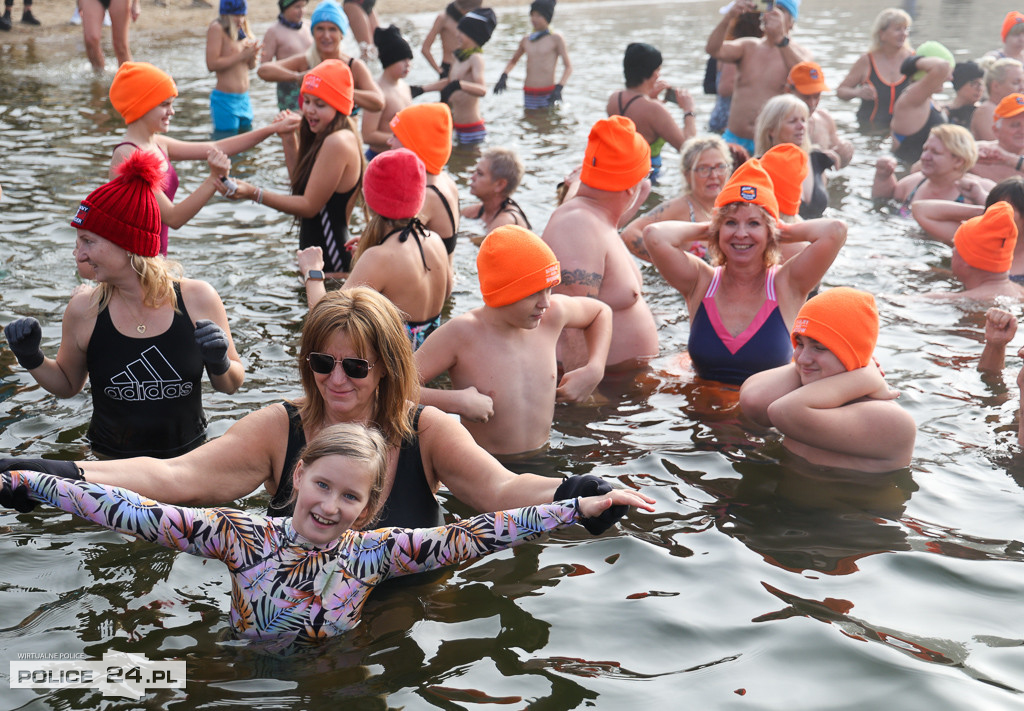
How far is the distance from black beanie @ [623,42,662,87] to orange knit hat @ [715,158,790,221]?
490 cm

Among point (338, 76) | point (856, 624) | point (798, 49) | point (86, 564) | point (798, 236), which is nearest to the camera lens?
point (856, 624)

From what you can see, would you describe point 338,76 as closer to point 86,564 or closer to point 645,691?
point 86,564

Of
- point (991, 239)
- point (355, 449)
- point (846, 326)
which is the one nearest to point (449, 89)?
point (991, 239)

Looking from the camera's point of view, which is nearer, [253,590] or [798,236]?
[253,590]

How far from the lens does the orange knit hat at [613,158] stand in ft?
21.3

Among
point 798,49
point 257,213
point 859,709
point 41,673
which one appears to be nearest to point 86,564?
point 41,673

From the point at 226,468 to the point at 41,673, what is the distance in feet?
3.34

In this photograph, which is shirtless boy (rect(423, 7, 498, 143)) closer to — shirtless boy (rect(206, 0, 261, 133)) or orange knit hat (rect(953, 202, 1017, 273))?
shirtless boy (rect(206, 0, 261, 133))

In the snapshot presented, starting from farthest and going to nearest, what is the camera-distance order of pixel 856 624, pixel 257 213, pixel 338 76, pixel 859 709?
1. pixel 257 213
2. pixel 338 76
3. pixel 856 624
4. pixel 859 709

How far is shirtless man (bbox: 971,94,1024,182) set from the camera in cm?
1085

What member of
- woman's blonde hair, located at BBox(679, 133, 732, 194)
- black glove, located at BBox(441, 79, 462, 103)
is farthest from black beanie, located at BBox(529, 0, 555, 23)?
woman's blonde hair, located at BBox(679, 133, 732, 194)

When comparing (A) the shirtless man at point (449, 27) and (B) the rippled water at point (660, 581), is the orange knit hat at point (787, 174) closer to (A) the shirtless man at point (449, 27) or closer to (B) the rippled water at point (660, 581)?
(B) the rippled water at point (660, 581)

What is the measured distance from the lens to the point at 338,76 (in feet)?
24.9

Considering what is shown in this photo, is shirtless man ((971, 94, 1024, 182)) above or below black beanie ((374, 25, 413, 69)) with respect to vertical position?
below
